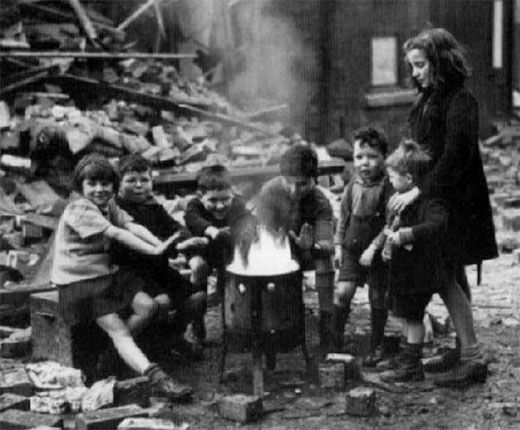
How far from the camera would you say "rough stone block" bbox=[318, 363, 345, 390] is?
6.69 meters

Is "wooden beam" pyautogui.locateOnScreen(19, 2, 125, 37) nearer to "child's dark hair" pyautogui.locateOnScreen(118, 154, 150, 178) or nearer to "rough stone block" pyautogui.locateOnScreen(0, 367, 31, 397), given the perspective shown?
"child's dark hair" pyautogui.locateOnScreen(118, 154, 150, 178)

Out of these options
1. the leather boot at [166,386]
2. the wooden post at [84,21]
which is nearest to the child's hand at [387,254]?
the leather boot at [166,386]

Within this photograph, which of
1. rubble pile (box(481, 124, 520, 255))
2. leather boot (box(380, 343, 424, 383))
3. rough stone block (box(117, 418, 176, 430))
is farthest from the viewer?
rubble pile (box(481, 124, 520, 255))

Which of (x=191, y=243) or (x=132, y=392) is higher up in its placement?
(x=191, y=243)

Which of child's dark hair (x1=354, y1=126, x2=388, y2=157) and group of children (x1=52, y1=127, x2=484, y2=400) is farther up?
child's dark hair (x1=354, y1=126, x2=388, y2=157)

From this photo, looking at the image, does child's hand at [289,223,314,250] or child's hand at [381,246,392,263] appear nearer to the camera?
child's hand at [381,246,392,263]

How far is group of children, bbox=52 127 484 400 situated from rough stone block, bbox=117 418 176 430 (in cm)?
51

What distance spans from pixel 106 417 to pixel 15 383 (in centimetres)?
90

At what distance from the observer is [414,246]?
660cm


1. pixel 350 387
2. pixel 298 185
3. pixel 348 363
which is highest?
pixel 298 185

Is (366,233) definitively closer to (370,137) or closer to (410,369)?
(370,137)

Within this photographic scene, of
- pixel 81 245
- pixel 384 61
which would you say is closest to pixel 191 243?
pixel 81 245

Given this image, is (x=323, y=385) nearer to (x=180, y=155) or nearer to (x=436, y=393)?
(x=436, y=393)

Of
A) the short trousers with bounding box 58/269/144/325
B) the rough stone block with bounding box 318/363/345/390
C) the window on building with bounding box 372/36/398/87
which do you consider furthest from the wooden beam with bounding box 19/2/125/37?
the rough stone block with bounding box 318/363/345/390
